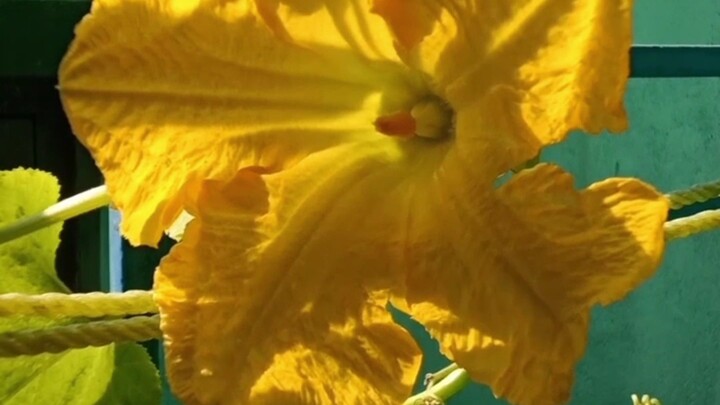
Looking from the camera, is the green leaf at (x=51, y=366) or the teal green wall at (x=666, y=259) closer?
the green leaf at (x=51, y=366)

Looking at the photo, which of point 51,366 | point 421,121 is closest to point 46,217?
point 51,366

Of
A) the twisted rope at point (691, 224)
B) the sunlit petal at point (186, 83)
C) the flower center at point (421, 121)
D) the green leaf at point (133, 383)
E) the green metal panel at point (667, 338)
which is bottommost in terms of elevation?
the green metal panel at point (667, 338)

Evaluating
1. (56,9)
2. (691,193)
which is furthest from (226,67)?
(56,9)

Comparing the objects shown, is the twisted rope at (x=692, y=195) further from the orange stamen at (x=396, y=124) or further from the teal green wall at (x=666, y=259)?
the teal green wall at (x=666, y=259)

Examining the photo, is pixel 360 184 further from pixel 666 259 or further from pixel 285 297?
pixel 666 259

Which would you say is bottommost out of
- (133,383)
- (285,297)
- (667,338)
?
(667,338)

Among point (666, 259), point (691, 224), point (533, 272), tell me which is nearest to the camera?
point (533, 272)

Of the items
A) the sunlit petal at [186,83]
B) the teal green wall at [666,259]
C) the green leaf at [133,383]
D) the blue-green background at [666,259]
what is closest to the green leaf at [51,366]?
the green leaf at [133,383]

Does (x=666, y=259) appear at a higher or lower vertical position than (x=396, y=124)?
lower
